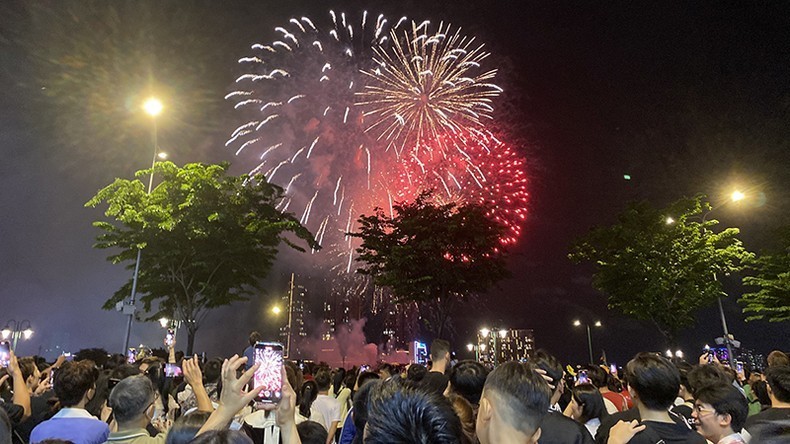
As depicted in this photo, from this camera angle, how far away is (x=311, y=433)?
Result: 14.5 feet

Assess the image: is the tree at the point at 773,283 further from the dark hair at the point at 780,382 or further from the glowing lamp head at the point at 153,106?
the glowing lamp head at the point at 153,106

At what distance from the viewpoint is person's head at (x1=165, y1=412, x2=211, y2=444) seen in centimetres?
319

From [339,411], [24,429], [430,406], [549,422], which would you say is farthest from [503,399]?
[24,429]

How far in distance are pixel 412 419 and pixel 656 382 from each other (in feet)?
9.32

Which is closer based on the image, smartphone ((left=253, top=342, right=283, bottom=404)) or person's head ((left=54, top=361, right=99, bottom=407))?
smartphone ((left=253, top=342, right=283, bottom=404))

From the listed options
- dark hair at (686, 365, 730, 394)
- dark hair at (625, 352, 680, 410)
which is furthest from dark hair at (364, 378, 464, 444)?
dark hair at (686, 365, 730, 394)

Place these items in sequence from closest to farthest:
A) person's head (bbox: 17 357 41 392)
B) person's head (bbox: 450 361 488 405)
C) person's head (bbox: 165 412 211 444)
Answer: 1. person's head (bbox: 165 412 211 444)
2. person's head (bbox: 450 361 488 405)
3. person's head (bbox: 17 357 41 392)

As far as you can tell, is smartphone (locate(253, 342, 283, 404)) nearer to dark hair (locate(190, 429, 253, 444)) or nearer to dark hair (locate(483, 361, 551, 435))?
dark hair (locate(190, 429, 253, 444))

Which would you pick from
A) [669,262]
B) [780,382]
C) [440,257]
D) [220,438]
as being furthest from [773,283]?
[220,438]

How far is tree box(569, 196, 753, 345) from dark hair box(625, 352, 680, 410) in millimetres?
20062

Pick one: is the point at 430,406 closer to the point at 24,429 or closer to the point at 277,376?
the point at 277,376

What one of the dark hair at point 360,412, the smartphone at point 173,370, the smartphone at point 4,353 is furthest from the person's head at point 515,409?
the smartphone at point 173,370

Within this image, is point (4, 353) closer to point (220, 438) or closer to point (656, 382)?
point (220, 438)

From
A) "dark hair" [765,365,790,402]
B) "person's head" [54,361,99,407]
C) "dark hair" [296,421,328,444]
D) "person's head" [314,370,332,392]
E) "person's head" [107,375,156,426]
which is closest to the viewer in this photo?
"person's head" [107,375,156,426]
